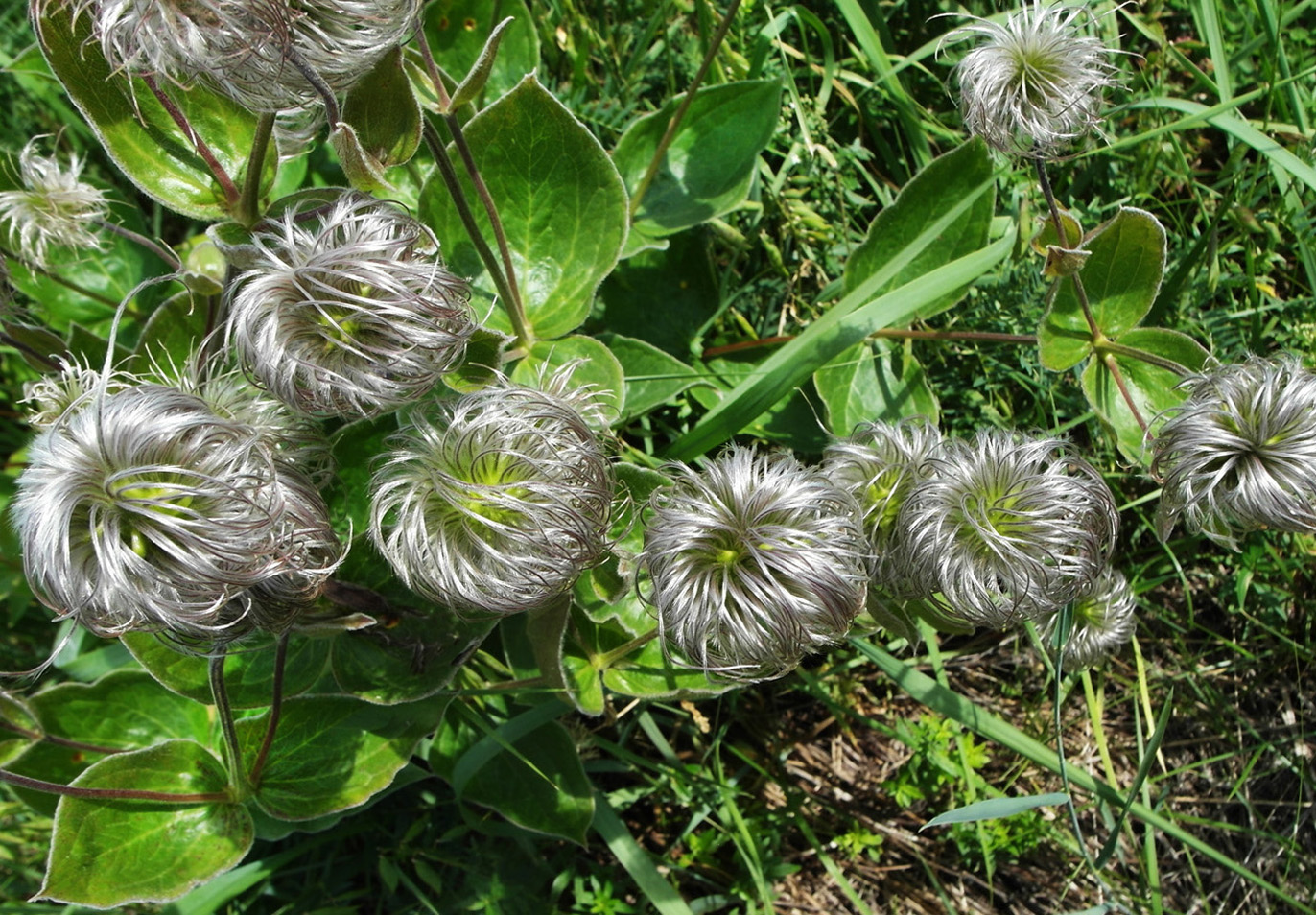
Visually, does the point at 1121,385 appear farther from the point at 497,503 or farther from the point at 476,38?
the point at 476,38

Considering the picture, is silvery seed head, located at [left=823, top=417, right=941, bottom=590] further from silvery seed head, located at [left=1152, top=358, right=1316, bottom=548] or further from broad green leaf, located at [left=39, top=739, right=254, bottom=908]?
broad green leaf, located at [left=39, top=739, right=254, bottom=908]

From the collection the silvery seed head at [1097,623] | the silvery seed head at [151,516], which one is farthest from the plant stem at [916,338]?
the silvery seed head at [151,516]

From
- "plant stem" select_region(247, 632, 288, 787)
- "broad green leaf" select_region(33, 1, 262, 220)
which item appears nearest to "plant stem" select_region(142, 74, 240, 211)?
"broad green leaf" select_region(33, 1, 262, 220)

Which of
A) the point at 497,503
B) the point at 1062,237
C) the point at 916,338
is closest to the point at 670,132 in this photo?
the point at 916,338

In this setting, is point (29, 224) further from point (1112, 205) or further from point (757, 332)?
point (1112, 205)

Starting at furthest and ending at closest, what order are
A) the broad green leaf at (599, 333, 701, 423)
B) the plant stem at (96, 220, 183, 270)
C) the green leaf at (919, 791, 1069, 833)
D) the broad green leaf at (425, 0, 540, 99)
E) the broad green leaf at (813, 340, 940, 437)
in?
the broad green leaf at (425, 0, 540, 99)
the broad green leaf at (813, 340, 940, 437)
the broad green leaf at (599, 333, 701, 423)
the plant stem at (96, 220, 183, 270)
the green leaf at (919, 791, 1069, 833)

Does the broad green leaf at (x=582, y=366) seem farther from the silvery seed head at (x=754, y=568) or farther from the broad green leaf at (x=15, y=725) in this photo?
the broad green leaf at (x=15, y=725)
